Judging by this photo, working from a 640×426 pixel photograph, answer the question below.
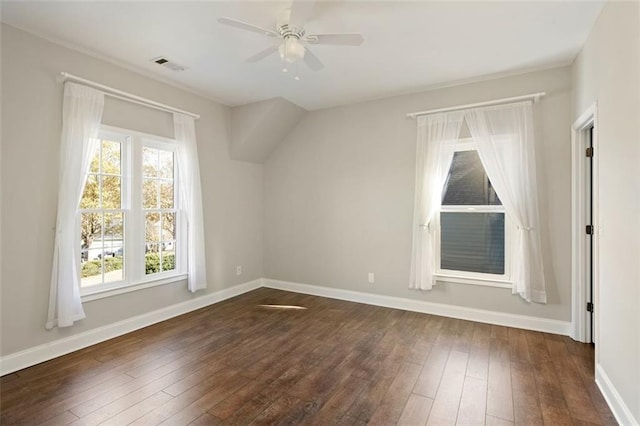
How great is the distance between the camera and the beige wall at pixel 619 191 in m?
1.82

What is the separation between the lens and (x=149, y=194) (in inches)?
148

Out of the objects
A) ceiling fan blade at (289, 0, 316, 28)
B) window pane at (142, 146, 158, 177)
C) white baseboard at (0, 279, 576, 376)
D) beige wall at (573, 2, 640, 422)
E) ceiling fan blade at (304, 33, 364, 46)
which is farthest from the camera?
window pane at (142, 146, 158, 177)

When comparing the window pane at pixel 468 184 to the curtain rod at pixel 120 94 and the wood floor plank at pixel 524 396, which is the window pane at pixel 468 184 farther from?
the curtain rod at pixel 120 94

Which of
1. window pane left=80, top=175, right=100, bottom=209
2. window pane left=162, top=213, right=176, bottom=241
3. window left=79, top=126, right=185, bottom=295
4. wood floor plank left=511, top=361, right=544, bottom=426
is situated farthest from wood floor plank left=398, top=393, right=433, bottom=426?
window pane left=80, top=175, right=100, bottom=209

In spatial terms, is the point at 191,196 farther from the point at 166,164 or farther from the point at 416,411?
the point at 416,411

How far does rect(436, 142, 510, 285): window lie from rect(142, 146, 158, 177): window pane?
141 inches

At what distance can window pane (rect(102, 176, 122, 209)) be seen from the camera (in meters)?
3.31

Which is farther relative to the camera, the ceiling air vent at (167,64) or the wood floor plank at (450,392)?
the ceiling air vent at (167,64)

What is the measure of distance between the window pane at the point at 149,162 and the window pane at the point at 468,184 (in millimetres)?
3608

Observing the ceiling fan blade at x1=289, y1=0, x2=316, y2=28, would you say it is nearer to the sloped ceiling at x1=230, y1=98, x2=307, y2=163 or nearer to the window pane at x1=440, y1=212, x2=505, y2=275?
the sloped ceiling at x1=230, y1=98, x2=307, y2=163

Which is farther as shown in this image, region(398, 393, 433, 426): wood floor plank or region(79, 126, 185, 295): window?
region(79, 126, 185, 295): window

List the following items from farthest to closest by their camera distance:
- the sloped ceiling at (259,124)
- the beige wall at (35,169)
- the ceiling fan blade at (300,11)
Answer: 1. the sloped ceiling at (259,124)
2. the beige wall at (35,169)
3. the ceiling fan blade at (300,11)

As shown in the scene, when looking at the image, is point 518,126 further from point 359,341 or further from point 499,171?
point 359,341

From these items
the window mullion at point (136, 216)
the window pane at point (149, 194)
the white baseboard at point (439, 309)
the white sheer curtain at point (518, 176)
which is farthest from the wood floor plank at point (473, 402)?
the window pane at point (149, 194)
